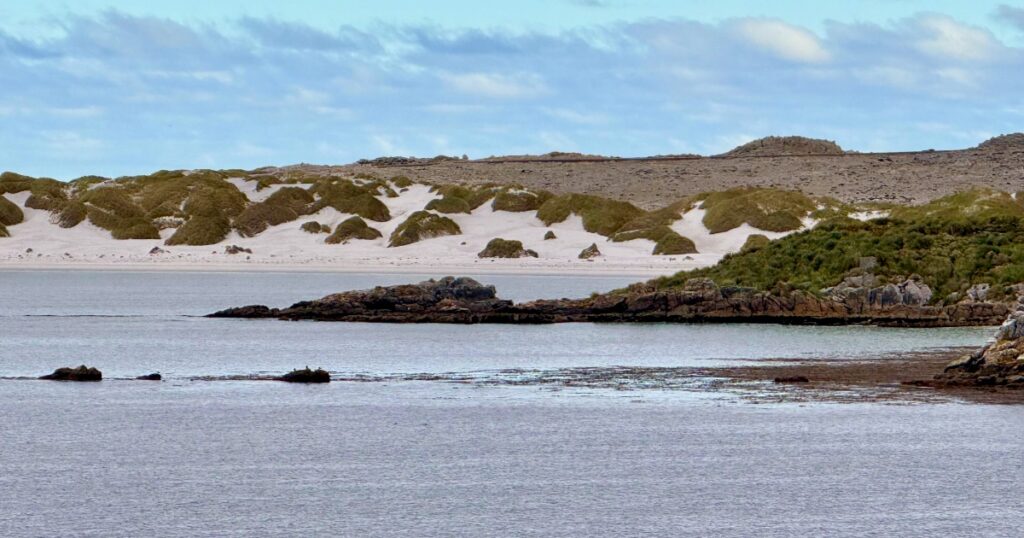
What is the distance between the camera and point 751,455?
73.4 ft

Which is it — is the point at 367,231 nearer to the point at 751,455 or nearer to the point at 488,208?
the point at 488,208

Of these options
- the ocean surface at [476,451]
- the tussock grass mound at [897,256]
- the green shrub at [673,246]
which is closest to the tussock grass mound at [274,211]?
the green shrub at [673,246]

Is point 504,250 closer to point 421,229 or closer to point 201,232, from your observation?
point 421,229

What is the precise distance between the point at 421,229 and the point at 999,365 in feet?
211

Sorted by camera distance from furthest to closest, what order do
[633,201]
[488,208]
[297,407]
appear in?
1. [633,201]
2. [488,208]
3. [297,407]

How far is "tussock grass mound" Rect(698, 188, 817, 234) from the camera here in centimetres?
8938

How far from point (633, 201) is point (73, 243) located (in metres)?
43.5

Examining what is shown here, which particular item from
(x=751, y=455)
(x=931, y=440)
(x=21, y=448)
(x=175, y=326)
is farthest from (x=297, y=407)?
(x=175, y=326)

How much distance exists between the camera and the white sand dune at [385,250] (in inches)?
3260

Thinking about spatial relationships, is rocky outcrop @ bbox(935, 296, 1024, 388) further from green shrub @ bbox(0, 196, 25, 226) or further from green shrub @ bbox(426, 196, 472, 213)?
green shrub @ bbox(0, 196, 25, 226)

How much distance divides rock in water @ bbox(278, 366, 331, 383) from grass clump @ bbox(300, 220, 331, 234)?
62866 millimetres

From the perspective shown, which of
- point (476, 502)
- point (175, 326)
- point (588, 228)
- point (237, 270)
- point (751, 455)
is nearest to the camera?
point (476, 502)

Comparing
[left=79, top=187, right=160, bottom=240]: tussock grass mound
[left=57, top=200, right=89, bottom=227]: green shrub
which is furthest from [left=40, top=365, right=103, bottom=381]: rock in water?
[left=57, top=200, right=89, bottom=227]: green shrub

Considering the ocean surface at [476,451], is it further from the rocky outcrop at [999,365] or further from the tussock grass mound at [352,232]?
the tussock grass mound at [352,232]
